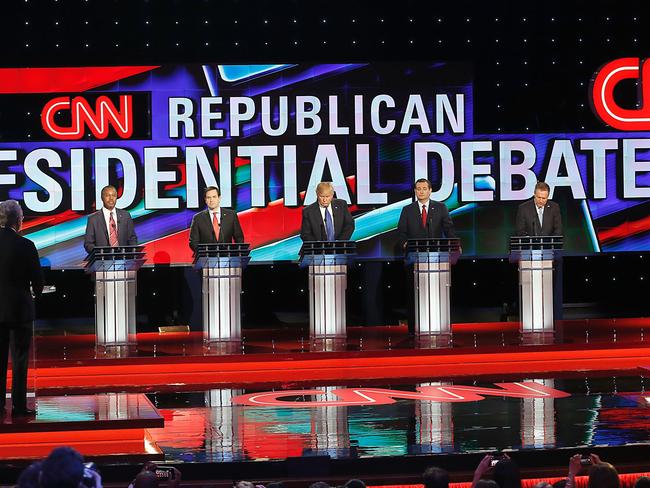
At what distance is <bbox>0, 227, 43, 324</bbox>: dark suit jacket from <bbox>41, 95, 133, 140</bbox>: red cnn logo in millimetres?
5945

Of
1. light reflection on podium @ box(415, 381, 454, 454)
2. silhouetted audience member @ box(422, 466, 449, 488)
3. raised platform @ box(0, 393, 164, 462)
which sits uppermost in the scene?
silhouetted audience member @ box(422, 466, 449, 488)

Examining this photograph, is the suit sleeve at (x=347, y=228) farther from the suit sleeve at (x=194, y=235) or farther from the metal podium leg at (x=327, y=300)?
the suit sleeve at (x=194, y=235)

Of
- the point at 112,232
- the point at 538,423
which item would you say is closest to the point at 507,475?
the point at 538,423

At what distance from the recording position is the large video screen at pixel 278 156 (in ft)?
42.7

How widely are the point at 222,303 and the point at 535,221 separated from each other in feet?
9.51

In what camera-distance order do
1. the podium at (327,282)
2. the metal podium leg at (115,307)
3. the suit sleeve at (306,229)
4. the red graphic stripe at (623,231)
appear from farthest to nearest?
1. the red graphic stripe at (623,231)
2. the suit sleeve at (306,229)
3. the podium at (327,282)
4. the metal podium leg at (115,307)

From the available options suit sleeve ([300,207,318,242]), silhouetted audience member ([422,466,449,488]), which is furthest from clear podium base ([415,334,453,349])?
silhouetted audience member ([422,466,449,488])

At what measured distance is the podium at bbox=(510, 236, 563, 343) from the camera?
1105 centimetres

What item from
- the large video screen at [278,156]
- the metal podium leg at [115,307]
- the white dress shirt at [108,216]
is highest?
the large video screen at [278,156]

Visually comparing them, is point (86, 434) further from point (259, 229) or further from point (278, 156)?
point (278, 156)

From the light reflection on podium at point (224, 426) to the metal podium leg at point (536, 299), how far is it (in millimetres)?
2829

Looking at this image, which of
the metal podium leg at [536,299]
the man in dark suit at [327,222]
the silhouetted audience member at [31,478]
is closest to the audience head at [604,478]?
the silhouetted audience member at [31,478]

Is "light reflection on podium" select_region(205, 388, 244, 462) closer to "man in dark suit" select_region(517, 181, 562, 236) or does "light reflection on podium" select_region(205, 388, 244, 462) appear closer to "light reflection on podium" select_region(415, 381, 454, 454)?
"light reflection on podium" select_region(415, 381, 454, 454)

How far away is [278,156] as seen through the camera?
1317 centimetres
